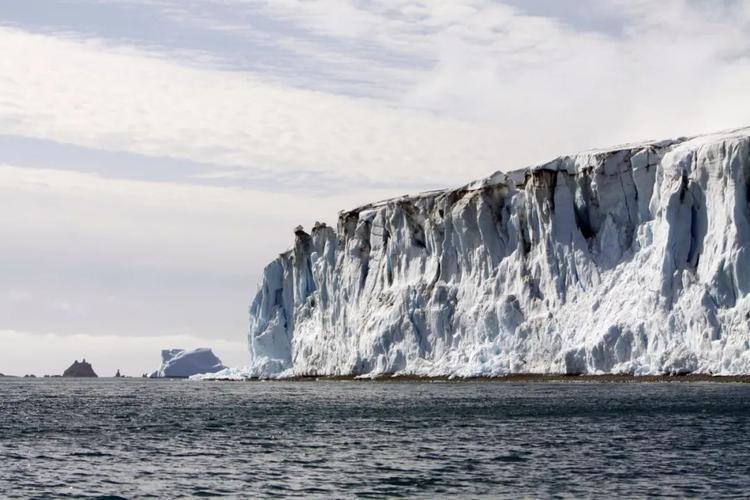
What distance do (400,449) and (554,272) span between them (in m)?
50.7

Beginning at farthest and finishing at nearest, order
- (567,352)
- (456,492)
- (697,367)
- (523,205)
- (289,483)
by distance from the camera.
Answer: (523,205), (567,352), (697,367), (289,483), (456,492)

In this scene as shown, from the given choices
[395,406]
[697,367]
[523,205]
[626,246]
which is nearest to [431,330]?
Result: [523,205]

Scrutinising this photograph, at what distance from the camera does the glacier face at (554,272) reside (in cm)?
7212

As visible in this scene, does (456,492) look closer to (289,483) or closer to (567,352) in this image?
(289,483)

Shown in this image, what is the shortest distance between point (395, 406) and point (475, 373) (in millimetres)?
30817

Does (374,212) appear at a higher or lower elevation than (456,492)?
higher

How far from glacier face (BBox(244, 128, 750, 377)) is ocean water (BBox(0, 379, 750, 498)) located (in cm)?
1318

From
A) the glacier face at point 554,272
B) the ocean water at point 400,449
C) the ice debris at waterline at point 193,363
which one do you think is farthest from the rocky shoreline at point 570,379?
the ice debris at waterline at point 193,363

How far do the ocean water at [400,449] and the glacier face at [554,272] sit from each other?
43.2 feet

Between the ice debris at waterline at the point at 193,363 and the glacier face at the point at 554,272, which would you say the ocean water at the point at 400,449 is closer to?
the glacier face at the point at 554,272

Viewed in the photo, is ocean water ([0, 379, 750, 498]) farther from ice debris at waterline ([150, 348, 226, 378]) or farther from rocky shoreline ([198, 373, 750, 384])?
ice debris at waterline ([150, 348, 226, 378])

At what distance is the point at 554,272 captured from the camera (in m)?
84.3

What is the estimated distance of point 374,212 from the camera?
104 meters

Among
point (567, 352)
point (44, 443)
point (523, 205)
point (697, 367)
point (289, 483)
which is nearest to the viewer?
point (289, 483)
